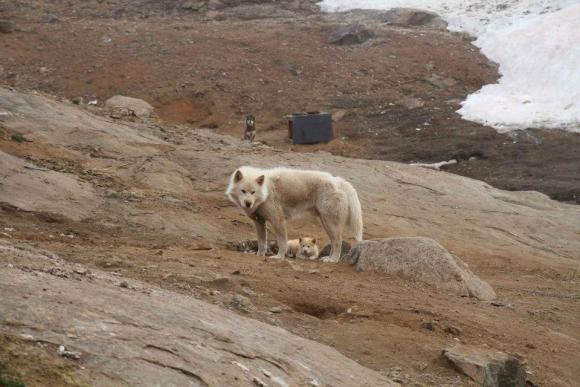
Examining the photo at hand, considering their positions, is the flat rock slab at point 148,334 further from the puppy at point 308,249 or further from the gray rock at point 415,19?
the gray rock at point 415,19

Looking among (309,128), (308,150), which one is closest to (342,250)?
(308,150)

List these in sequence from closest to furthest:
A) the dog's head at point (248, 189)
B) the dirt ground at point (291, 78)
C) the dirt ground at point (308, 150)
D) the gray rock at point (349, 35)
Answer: the dirt ground at point (308, 150), the dog's head at point (248, 189), the dirt ground at point (291, 78), the gray rock at point (349, 35)

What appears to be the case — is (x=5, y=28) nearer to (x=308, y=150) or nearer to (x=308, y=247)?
(x=308, y=150)

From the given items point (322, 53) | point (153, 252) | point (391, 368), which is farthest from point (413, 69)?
point (391, 368)

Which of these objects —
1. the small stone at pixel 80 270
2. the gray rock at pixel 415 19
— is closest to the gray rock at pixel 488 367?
the small stone at pixel 80 270

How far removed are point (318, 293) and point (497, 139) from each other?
18.5m

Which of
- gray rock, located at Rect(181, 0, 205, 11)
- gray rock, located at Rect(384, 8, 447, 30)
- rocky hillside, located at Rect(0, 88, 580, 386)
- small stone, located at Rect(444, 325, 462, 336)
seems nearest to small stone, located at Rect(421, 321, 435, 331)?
rocky hillside, located at Rect(0, 88, 580, 386)

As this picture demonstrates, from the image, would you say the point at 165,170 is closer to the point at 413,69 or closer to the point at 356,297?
the point at 356,297

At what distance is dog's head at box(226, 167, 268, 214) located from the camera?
12828 mm

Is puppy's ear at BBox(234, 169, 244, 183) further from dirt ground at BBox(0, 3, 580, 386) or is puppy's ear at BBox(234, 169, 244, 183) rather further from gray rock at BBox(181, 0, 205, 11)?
gray rock at BBox(181, 0, 205, 11)

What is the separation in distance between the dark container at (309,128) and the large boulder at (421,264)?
52.1ft

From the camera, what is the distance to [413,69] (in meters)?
35.2

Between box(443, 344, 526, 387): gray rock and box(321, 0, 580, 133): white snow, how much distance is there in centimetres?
2013

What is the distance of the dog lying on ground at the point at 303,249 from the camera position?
1380 cm
